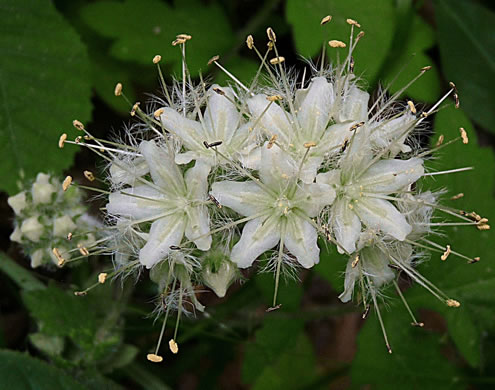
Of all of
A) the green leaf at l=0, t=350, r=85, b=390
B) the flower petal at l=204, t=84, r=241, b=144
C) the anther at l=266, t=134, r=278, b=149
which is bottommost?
the green leaf at l=0, t=350, r=85, b=390

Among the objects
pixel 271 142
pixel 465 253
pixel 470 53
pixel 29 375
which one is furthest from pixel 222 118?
pixel 470 53

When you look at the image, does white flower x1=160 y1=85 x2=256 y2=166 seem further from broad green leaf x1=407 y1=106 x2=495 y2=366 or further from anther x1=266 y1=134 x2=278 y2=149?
broad green leaf x1=407 y1=106 x2=495 y2=366

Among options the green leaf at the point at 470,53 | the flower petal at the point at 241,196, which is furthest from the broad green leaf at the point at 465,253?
the flower petal at the point at 241,196

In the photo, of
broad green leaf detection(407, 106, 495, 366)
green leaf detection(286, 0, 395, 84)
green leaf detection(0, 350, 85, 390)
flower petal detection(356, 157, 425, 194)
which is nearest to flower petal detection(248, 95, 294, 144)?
flower petal detection(356, 157, 425, 194)

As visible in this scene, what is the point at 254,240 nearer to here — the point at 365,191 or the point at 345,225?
the point at 345,225

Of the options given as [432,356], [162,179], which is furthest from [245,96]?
[432,356]

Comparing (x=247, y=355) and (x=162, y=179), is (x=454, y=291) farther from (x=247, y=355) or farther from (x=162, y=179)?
(x=162, y=179)

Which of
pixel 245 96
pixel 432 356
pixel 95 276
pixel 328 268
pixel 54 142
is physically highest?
pixel 245 96

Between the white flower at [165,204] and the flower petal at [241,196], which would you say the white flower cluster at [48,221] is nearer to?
the white flower at [165,204]
